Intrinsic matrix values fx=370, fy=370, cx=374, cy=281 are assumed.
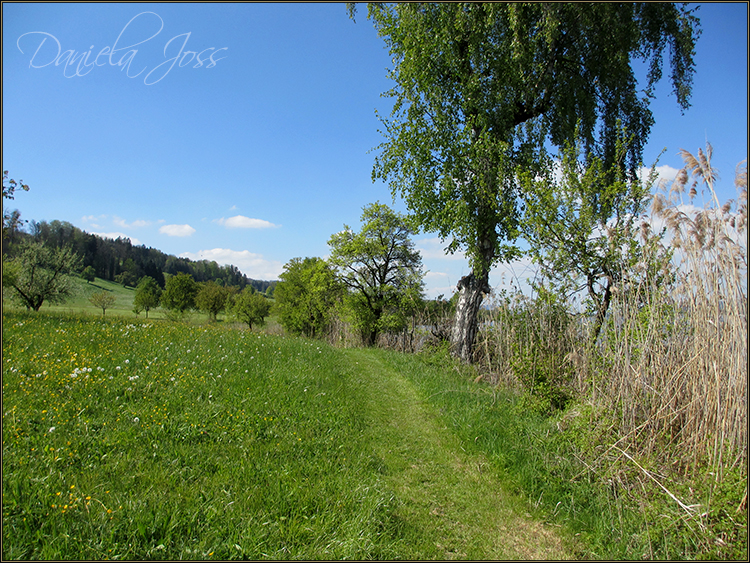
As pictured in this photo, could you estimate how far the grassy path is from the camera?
321cm

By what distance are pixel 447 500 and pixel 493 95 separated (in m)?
9.82

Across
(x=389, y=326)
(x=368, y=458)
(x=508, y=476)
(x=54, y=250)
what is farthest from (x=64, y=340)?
(x=54, y=250)

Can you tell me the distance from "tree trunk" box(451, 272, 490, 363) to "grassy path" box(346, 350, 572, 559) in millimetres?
5298

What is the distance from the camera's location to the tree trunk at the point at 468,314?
449 inches

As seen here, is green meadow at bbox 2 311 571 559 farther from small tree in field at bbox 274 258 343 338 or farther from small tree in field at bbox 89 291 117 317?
small tree in field at bbox 89 291 117 317

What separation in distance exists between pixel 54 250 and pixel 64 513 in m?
25.0

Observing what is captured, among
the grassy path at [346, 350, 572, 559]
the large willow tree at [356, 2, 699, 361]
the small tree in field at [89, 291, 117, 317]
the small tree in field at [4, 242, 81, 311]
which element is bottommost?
the small tree in field at [89, 291, 117, 317]

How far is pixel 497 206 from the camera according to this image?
10352mm

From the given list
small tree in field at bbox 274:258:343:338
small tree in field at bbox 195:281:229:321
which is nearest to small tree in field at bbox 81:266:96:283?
small tree in field at bbox 274:258:343:338

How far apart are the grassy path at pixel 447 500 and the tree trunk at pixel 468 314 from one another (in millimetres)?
5298

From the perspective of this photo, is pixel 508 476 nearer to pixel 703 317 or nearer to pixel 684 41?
pixel 703 317

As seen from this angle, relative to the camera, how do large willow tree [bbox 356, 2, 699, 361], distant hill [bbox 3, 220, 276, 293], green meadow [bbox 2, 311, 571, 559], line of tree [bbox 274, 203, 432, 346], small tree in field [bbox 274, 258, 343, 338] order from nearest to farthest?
green meadow [bbox 2, 311, 571, 559] < large willow tree [bbox 356, 2, 699, 361] < line of tree [bbox 274, 203, 432, 346] < distant hill [bbox 3, 220, 276, 293] < small tree in field [bbox 274, 258, 343, 338]

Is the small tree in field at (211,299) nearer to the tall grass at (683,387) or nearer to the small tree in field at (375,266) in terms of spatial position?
the small tree in field at (375,266)

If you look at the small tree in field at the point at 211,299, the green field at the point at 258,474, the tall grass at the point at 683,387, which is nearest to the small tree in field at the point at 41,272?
the green field at the point at 258,474
